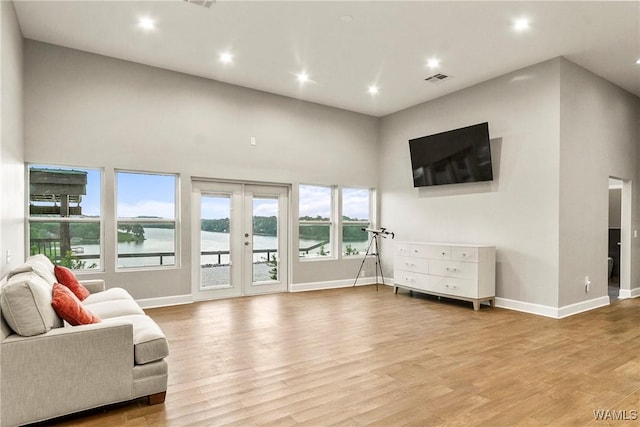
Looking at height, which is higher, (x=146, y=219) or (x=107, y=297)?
(x=146, y=219)

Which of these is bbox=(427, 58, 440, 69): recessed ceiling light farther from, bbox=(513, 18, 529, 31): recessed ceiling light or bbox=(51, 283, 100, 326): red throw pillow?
bbox=(51, 283, 100, 326): red throw pillow

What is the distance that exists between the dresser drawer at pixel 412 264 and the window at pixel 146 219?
Answer: 3.68 meters

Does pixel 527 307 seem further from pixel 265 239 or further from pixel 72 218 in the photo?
pixel 72 218

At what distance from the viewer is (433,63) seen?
5.32 metres

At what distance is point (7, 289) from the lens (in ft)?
7.41

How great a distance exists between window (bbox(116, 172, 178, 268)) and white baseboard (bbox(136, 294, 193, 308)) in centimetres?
50

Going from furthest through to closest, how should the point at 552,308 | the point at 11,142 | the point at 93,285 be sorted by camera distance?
1. the point at 552,308
2. the point at 93,285
3. the point at 11,142

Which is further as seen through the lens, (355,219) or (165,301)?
(355,219)

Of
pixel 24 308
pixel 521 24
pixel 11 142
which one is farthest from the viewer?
pixel 521 24

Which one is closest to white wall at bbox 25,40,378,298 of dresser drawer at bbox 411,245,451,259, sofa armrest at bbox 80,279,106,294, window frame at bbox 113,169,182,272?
window frame at bbox 113,169,182,272

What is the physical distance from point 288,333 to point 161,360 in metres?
1.78

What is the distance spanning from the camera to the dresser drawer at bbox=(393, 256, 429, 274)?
20.3 feet

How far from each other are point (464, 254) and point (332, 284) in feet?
8.69

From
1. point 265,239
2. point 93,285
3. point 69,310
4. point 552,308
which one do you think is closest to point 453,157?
point 552,308
